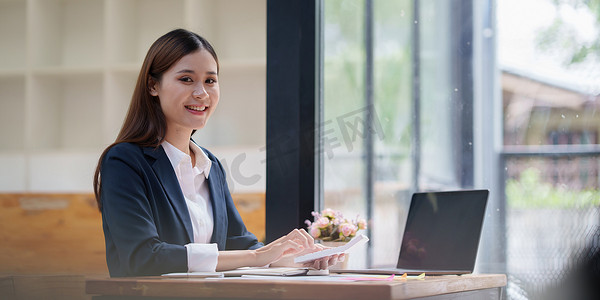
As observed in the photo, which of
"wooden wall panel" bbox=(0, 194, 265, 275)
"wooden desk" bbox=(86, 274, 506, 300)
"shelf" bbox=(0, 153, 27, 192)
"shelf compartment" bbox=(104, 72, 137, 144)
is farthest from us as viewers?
"shelf" bbox=(0, 153, 27, 192)

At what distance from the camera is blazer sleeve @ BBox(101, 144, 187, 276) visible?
154 cm

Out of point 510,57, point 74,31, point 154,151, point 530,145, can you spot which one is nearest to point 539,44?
point 510,57

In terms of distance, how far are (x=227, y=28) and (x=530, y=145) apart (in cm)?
158

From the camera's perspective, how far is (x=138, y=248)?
156cm

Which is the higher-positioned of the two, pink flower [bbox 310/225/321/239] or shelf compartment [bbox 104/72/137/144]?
shelf compartment [bbox 104/72/137/144]

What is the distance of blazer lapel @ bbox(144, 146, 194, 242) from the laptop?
44 cm

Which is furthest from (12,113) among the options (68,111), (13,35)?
(13,35)

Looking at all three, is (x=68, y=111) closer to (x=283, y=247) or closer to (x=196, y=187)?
(x=196, y=187)

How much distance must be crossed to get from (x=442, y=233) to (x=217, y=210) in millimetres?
664

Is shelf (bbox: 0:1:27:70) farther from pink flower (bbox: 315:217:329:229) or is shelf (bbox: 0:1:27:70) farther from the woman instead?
pink flower (bbox: 315:217:329:229)

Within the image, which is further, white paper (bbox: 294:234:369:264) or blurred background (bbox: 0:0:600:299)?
blurred background (bbox: 0:0:600:299)

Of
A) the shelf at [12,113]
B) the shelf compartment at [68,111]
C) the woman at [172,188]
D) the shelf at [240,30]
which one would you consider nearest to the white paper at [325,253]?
the woman at [172,188]

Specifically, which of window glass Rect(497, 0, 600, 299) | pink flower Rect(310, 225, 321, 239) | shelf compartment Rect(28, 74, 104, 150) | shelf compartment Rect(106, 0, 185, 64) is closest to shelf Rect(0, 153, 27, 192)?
shelf compartment Rect(28, 74, 104, 150)

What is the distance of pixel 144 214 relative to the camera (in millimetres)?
1637
